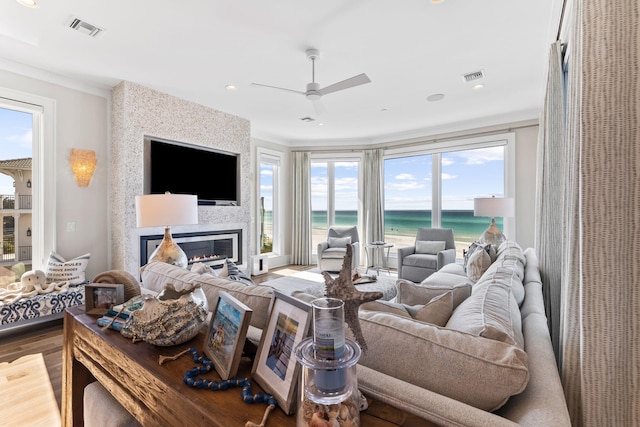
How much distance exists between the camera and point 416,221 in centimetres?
624

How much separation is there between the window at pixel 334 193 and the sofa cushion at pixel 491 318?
17.6ft

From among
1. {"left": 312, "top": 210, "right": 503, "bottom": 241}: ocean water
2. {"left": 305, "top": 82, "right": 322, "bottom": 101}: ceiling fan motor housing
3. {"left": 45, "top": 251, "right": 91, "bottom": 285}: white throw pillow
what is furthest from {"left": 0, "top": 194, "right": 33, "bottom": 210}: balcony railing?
{"left": 312, "top": 210, "right": 503, "bottom": 241}: ocean water

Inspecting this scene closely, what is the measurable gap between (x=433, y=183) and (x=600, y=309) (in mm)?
5346

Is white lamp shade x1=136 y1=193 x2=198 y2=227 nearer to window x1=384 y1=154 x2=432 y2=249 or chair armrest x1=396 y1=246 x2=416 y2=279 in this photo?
chair armrest x1=396 y1=246 x2=416 y2=279

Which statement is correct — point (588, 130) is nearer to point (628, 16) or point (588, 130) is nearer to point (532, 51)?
point (628, 16)

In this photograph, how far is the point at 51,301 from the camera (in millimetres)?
2992

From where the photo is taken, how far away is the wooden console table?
76 cm

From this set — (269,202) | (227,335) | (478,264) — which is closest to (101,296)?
(227,335)

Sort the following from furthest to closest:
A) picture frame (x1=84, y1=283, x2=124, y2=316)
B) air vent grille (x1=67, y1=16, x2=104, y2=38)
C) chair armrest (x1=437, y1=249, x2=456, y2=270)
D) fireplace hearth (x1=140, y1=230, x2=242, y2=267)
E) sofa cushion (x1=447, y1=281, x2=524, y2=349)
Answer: chair armrest (x1=437, y1=249, x2=456, y2=270) < fireplace hearth (x1=140, y1=230, x2=242, y2=267) < air vent grille (x1=67, y1=16, x2=104, y2=38) < picture frame (x1=84, y1=283, x2=124, y2=316) < sofa cushion (x1=447, y1=281, x2=524, y2=349)

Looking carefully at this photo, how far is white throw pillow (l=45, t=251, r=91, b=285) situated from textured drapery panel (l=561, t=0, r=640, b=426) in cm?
415

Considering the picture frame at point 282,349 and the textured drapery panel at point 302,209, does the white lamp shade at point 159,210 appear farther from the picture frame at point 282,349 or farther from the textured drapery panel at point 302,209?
the textured drapery panel at point 302,209

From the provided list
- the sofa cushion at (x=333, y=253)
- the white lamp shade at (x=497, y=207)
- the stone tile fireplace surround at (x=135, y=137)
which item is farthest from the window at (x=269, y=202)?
the white lamp shade at (x=497, y=207)

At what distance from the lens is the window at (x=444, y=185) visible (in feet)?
17.4

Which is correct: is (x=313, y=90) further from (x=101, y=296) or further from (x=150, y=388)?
(x=150, y=388)
